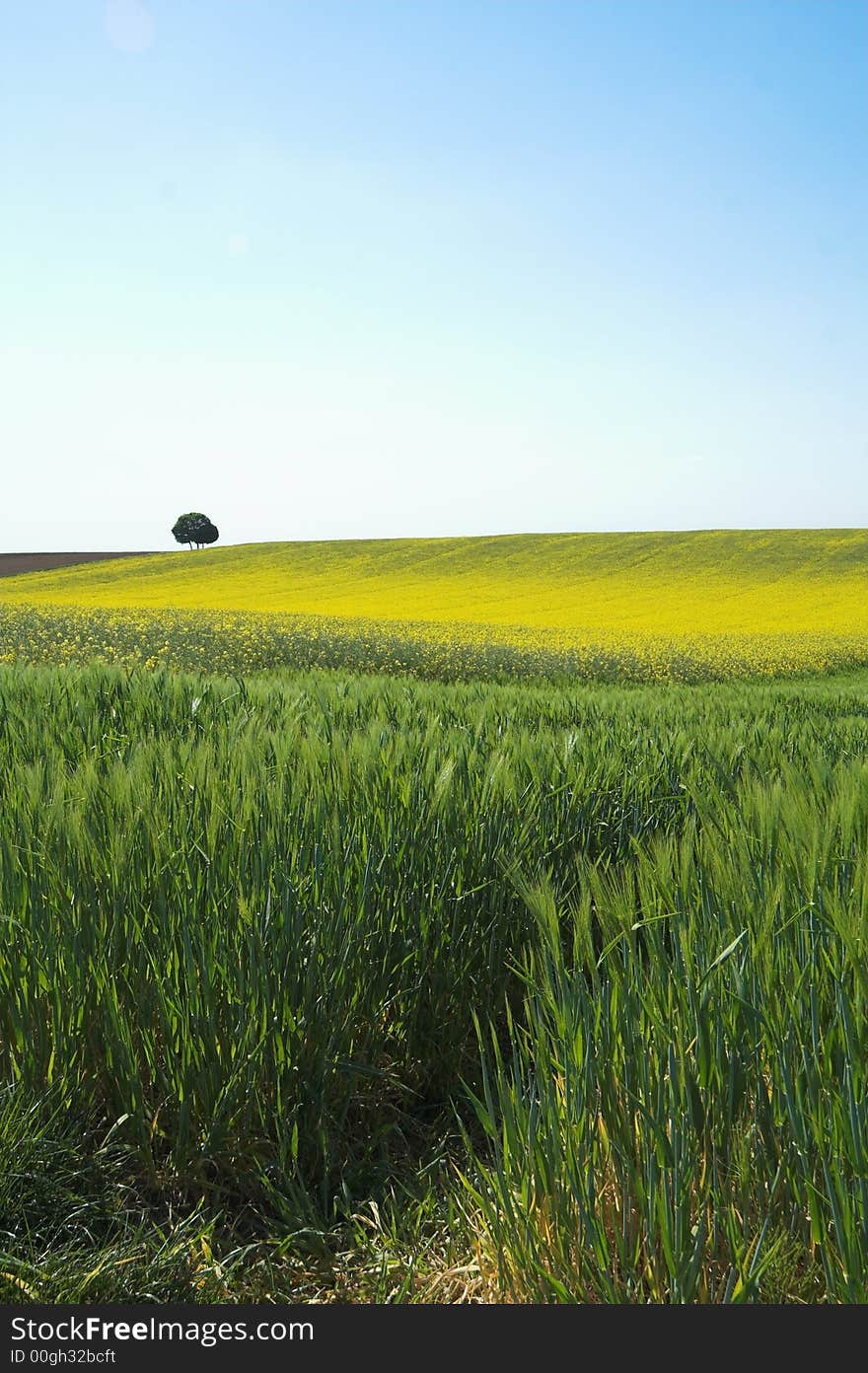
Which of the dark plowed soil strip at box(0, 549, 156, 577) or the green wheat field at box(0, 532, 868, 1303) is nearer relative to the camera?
the green wheat field at box(0, 532, 868, 1303)

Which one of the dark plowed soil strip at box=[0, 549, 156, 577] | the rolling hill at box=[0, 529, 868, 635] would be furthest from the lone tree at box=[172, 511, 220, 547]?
the rolling hill at box=[0, 529, 868, 635]

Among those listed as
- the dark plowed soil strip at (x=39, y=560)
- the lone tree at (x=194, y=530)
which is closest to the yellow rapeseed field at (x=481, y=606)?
the dark plowed soil strip at (x=39, y=560)

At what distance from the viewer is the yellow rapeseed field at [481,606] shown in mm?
15492

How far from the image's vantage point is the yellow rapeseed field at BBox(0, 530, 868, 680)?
15.5 m

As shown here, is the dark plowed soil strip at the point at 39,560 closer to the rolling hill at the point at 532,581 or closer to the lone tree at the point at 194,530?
the rolling hill at the point at 532,581

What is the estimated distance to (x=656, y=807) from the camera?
2914 mm

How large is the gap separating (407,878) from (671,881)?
1.87 feet

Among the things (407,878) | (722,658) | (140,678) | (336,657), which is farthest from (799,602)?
(407,878)

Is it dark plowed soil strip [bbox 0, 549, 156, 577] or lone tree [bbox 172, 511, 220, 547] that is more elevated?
lone tree [bbox 172, 511, 220, 547]

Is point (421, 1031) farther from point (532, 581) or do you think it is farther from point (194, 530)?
point (194, 530)

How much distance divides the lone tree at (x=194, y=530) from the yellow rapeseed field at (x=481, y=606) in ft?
81.2

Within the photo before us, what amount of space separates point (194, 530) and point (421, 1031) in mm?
69769

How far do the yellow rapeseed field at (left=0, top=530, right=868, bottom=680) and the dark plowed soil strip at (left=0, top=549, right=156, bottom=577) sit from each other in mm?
3044

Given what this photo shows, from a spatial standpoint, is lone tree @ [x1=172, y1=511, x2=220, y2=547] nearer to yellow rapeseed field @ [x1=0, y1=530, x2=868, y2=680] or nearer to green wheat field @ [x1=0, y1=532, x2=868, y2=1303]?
yellow rapeseed field @ [x1=0, y1=530, x2=868, y2=680]
